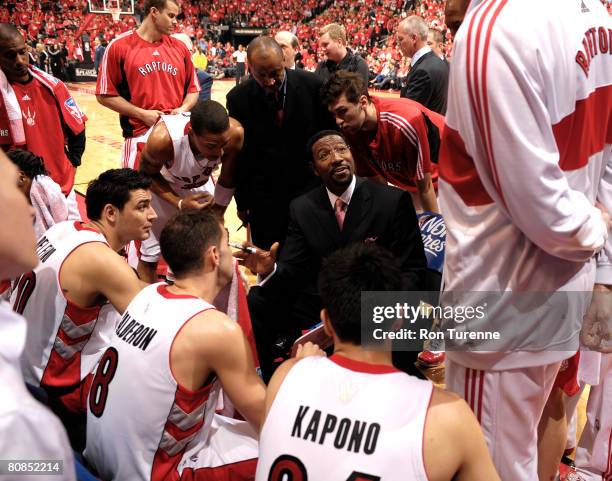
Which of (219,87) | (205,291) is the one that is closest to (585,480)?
(205,291)

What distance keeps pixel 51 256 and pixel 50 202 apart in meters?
1.04

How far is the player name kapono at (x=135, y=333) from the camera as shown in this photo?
1.99m

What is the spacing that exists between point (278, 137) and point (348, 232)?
111 centimetres

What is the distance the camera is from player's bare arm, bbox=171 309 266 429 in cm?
196

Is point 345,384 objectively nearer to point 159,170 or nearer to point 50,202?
point 50,202

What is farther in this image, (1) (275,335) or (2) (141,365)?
(1) (275,335)

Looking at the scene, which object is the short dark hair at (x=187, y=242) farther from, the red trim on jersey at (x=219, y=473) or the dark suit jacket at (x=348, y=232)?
the dark suit jacket at (x=348, y=232)

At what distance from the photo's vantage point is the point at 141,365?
77.5 inches

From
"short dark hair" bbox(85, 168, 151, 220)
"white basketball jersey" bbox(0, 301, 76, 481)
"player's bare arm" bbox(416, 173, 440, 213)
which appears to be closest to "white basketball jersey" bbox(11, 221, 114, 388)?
"short dark hair" bbox(85, 168, 151, 220)

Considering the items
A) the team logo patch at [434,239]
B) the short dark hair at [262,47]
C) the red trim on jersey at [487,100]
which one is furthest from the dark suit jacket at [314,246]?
the red trim on jersey at [487,100]

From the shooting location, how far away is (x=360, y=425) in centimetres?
140

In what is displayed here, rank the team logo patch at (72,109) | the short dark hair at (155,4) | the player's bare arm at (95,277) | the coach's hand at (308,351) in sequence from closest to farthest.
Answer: the coach's hand at (308,351) → the player's bare arm at (95,277) → the team logo patch at (72,109) → the short dark hair at (155,4)

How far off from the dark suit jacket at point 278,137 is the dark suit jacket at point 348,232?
0.82 meters

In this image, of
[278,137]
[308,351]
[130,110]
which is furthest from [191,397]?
[130,110]
